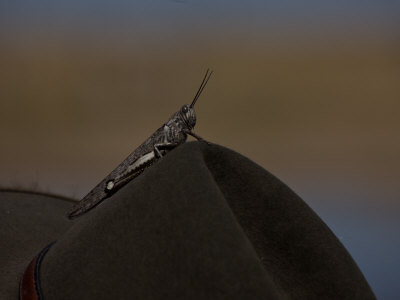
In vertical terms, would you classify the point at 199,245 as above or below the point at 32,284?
above

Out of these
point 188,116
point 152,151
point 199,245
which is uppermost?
point 188,116

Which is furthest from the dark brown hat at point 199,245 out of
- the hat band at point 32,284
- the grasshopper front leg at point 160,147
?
the grasshopper front leg at point 160,147

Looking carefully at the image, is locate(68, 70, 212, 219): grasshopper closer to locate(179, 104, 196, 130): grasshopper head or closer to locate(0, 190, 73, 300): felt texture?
locate(179, 104, 196, 130): grasshopper head

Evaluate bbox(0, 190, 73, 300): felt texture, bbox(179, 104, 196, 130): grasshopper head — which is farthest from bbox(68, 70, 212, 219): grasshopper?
bbox(0, 190, 73, 300): felt texture

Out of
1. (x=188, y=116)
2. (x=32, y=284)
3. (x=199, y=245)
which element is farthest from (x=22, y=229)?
(x=199, y=245)

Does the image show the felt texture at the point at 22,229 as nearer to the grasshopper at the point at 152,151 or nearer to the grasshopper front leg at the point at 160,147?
the grasshopper at the point at 152,151

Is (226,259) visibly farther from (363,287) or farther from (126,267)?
(363,287)

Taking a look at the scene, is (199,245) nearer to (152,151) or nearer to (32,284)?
(32,284)

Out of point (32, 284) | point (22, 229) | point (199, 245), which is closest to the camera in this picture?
point (199, 245)
